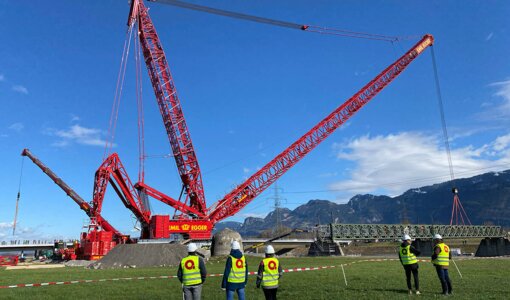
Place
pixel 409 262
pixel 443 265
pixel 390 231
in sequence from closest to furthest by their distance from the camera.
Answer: pixel 443 265 < pixel 409 262 < pixel 390 231

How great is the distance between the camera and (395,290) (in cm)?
1421

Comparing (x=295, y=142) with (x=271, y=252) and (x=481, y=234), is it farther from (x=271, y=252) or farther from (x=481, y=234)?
(x=271, y=252)

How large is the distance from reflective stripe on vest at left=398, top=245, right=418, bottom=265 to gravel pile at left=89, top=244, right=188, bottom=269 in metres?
28.7

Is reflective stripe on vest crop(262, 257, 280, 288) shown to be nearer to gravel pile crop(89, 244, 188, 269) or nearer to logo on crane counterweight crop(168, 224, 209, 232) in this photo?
gravel pile crop(89, 244, 188, 269)

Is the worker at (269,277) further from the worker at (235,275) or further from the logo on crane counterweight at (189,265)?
the logo on crane counterweight at (189,265)

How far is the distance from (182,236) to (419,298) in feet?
176

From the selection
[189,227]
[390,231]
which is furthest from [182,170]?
[390,231]

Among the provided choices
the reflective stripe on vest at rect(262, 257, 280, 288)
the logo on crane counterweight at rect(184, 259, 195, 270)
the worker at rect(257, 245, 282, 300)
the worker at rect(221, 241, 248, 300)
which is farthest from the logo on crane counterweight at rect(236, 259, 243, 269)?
the logo on crane counterweight at rect(184, 259, 195, 270)

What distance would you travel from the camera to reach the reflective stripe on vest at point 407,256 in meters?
13.6

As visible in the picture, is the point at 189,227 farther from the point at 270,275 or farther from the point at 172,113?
the point at 270,275

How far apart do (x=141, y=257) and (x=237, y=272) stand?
1256 inches

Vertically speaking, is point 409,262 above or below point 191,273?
below

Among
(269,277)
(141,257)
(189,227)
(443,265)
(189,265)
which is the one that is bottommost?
(141,257)

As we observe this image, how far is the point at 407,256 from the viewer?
1377 cm
